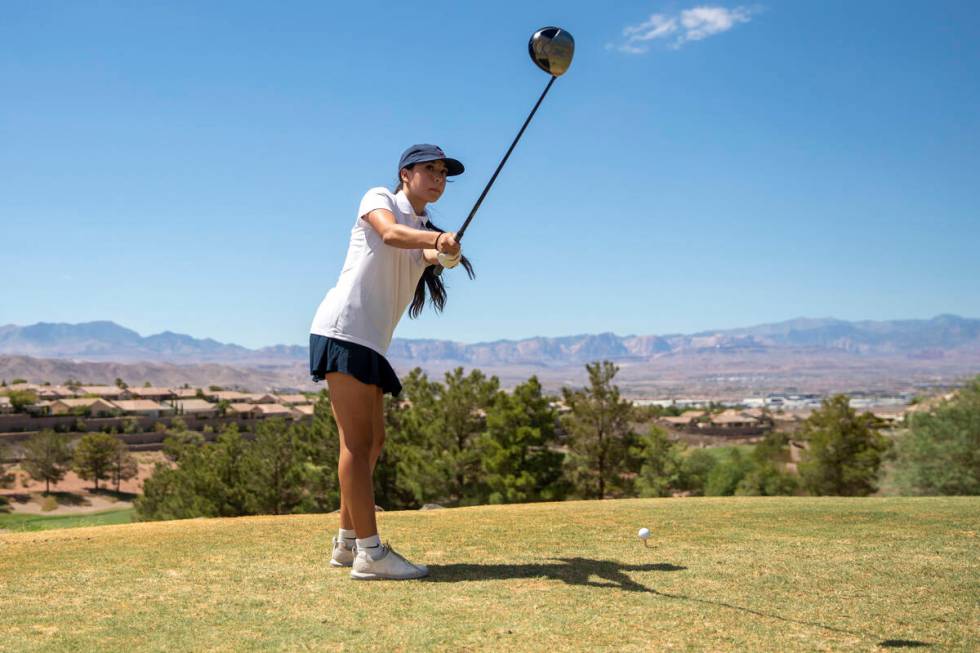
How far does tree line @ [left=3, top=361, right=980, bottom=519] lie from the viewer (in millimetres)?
32875

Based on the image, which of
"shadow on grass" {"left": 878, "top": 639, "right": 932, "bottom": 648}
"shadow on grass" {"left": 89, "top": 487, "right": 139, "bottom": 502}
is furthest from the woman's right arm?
"shadow on grass" {"left": 89, "top": 487, "right": 139, "bottom": 502}

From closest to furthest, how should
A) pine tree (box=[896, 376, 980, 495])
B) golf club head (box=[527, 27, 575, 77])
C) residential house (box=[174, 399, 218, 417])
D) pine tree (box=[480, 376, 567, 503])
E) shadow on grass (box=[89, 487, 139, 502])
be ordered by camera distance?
1. golf club head (box=[527, 27, 575, 77])
2. pine tree (box=[896, 376, 980, 495])
3. pine tree (box=[480, 376, 567, 503])
4. shadow on grass (box=[89, 487, 139, 502])
5. residential house (box=[174, 399, 218, 417])

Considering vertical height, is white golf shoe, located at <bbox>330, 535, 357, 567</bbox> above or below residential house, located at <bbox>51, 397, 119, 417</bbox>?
above

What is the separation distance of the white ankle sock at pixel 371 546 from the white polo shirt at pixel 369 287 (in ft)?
3.82

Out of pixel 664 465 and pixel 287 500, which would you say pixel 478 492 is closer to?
pixel 287 500

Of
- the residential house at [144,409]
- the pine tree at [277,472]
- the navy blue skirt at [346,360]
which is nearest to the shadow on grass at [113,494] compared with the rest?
the residential house at [144,409]

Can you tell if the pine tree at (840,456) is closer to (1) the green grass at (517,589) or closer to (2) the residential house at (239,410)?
Answer: (1) the green grass at (517,589)

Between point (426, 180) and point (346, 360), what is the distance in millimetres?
1347

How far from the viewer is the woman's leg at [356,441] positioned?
16.6ft

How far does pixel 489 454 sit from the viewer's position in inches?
1382

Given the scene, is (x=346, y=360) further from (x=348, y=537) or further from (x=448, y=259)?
(x=348, y=537)

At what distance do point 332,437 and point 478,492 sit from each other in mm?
6962

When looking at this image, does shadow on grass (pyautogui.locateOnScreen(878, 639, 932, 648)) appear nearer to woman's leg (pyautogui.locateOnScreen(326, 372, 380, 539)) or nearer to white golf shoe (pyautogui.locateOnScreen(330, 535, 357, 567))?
woman's leg (pyautogui.locateOnScreen(326, 372, 380, 539))

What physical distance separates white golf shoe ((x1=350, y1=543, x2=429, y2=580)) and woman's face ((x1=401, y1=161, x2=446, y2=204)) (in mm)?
2345
